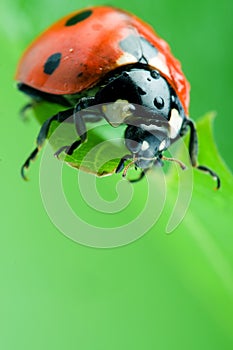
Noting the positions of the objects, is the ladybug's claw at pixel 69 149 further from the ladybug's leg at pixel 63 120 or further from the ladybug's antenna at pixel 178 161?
the ladybug's antenna at pixel 178 161

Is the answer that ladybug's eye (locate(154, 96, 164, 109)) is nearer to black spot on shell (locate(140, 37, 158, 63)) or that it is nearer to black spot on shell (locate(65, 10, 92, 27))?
black spot on shell (locate(140, 37, 158, 63))

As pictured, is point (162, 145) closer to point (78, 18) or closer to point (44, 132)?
point (44, 132)

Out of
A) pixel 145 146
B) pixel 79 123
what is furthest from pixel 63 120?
pixel 145 146

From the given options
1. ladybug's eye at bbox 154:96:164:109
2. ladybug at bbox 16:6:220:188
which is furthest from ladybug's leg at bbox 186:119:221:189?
ladybug's eye at bbox 154:96:164:109

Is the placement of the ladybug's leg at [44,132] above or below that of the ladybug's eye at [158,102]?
above

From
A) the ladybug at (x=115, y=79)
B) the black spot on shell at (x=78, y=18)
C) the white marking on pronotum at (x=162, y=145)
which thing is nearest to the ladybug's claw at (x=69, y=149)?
the ladybug at (x=115, y=79)

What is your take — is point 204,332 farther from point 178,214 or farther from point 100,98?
point 100,98
